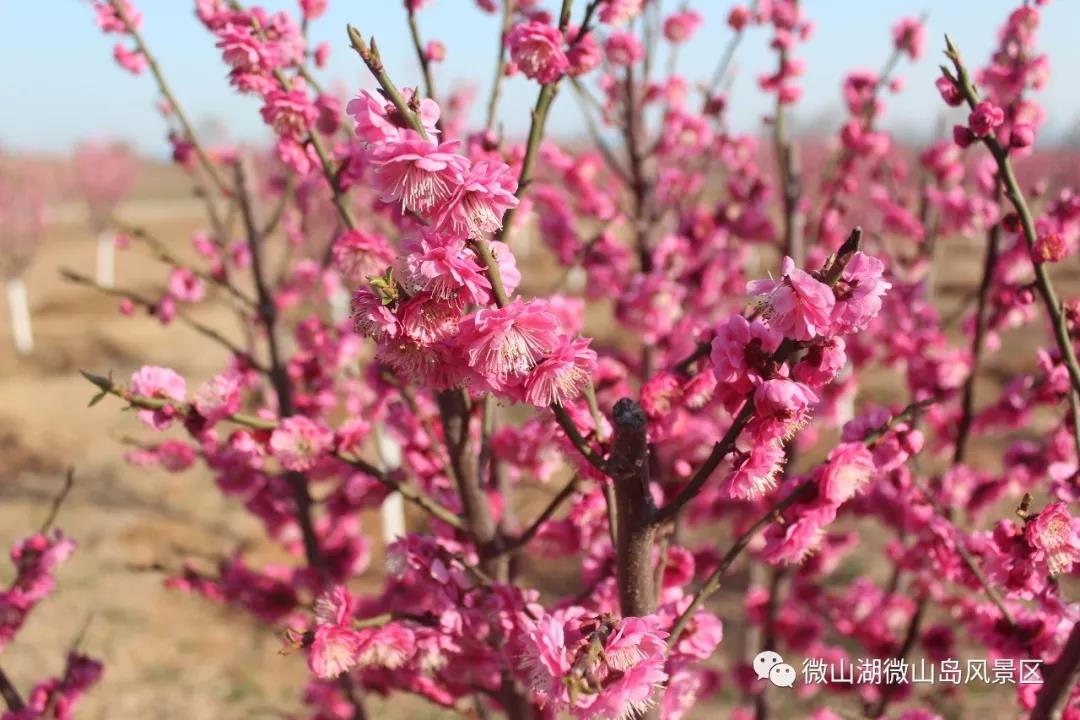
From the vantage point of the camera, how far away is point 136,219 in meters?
31.7

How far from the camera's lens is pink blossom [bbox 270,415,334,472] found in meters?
1.70

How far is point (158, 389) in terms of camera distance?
1.58m

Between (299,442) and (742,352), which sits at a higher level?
(742,352)

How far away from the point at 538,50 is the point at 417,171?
0.62 m

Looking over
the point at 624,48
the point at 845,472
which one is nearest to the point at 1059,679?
the point at 845,472

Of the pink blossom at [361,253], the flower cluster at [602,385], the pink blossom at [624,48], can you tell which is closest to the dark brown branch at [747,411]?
the flower cluster at [602,385]

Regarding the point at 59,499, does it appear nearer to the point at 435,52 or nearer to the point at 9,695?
the point at 9,695

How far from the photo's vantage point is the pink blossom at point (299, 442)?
170 cm

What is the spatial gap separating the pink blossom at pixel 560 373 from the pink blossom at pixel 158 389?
0.81 m

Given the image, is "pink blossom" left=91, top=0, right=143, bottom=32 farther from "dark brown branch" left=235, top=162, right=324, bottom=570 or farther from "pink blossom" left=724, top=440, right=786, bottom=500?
"pink blossom" left=724, top=440, right=786, bottom=500

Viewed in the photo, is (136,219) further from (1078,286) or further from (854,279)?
(854,279)

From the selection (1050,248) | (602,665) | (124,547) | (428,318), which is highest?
(1050,248)

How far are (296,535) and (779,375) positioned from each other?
8.58 feet

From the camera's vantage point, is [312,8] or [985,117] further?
[312,8]
